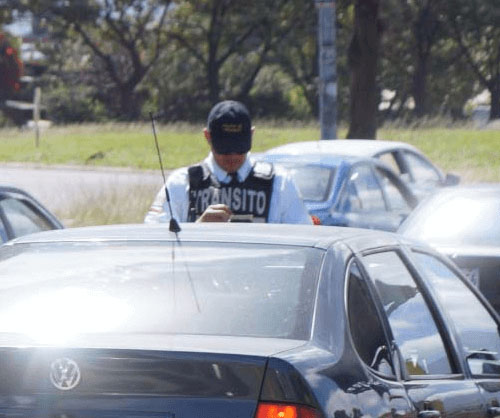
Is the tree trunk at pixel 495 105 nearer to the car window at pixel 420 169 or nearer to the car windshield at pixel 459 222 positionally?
the car window at pixel 420 169

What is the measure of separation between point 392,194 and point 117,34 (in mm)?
50254

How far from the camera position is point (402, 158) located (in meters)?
16.6

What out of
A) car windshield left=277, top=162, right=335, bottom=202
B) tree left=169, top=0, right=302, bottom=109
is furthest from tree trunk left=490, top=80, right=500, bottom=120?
car windshield left=277, top=162, right=335, bottom=202

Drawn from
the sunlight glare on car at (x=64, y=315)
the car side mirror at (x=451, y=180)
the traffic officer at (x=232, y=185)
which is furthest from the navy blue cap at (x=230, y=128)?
the car side mirror at (x=451, y=180)

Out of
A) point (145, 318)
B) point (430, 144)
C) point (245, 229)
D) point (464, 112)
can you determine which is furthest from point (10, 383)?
point (464, 112)

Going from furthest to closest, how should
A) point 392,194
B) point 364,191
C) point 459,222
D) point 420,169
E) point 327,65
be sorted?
point 327,65 → point 420,169 → point 392,194 → point 364,191 → point 459,222

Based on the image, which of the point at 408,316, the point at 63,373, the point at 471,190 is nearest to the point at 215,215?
the point at 408,316

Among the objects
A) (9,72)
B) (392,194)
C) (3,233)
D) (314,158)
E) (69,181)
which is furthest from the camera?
(9,72)

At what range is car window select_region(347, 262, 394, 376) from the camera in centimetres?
422

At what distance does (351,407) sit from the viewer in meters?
3.86

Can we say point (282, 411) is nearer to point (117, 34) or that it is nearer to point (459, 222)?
point (459, 222)

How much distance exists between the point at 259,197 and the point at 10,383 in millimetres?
2841

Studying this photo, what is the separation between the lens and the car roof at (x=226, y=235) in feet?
15.2

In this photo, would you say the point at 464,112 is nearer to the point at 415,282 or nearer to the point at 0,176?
the point at 0,176
